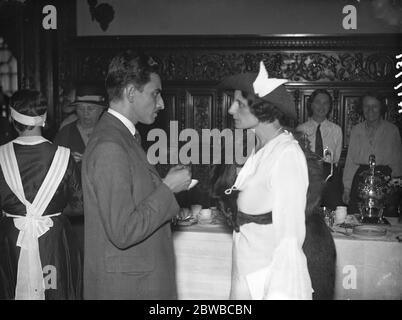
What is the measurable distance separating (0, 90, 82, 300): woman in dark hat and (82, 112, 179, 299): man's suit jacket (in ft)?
2.89

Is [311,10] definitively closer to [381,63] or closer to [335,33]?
[335,33]

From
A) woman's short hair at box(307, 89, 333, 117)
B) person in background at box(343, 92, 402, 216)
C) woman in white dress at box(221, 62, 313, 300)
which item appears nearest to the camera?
woman in white dress at box(221, 62, 313, 300)

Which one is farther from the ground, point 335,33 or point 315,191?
point 335,33

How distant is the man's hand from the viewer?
1.43 metres

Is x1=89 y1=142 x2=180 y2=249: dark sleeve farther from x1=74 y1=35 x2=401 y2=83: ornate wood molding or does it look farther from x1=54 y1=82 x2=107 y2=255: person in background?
x1=74 y1=35 x2=401 y2=83: ornate wood molding

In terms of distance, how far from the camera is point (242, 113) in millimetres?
1800

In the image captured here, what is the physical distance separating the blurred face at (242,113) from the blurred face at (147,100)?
38 cm

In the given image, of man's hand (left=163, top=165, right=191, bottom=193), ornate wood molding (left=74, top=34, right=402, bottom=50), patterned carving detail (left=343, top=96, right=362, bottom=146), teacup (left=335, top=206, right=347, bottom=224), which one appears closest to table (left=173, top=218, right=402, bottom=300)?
teacup (left=335, top=206, right=347, bottom=224)

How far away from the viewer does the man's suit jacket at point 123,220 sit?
1.31m

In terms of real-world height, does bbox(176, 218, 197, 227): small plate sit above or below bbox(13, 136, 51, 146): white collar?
below

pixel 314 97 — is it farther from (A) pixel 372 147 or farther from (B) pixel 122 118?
(B) pixel 122 118

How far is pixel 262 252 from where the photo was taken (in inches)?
69.4
